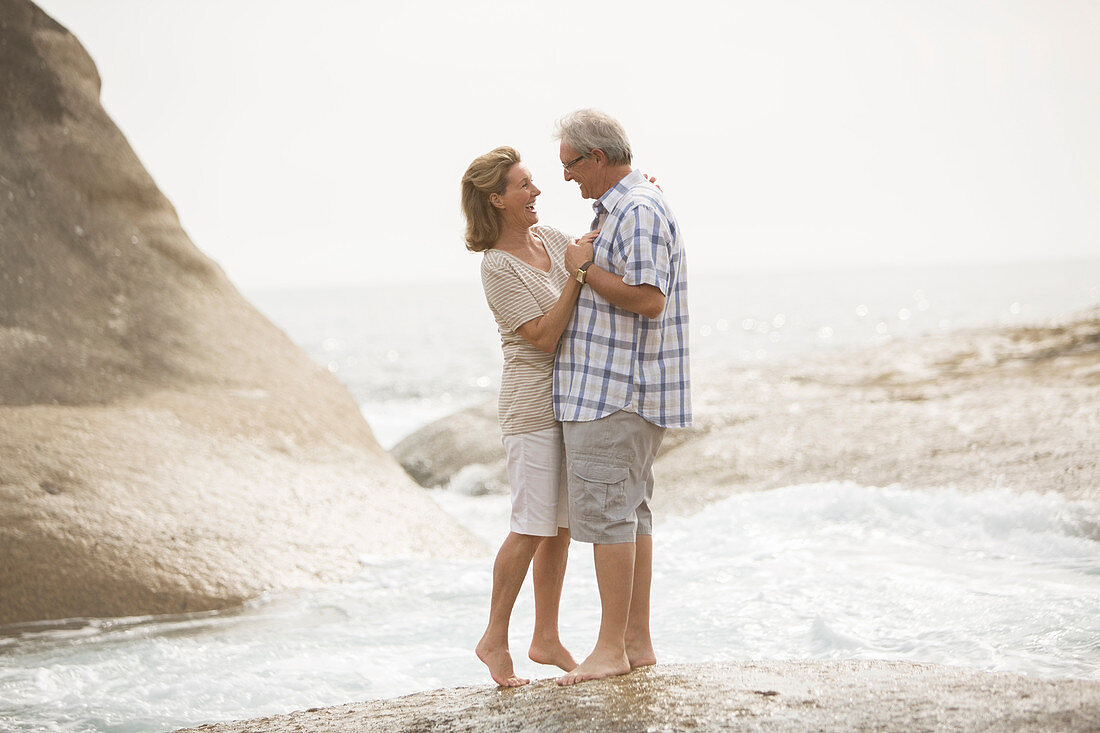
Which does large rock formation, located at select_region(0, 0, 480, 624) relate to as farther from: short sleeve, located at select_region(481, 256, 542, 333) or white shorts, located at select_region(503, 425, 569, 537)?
short sleeve, located at select_region(481, 256, 542, 333)

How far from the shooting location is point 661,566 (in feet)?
20.4

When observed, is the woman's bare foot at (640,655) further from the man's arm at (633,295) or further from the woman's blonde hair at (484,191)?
the woman's blonde hair at (484,191)

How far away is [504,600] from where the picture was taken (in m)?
3.60

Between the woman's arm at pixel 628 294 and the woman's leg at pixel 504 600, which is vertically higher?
the woman's arm at pixel 628 294

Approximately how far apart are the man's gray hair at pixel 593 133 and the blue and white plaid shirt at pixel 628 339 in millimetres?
108

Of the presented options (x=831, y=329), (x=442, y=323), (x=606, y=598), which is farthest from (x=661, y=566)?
(x=442, y=323)

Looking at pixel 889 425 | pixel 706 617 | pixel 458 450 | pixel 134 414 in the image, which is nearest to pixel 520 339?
pixel 706 617

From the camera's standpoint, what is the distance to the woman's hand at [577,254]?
3.34m

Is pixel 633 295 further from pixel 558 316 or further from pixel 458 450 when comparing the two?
pixel 458 450

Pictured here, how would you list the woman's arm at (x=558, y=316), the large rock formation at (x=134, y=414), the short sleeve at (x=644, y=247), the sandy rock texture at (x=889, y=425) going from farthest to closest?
the sandy rock texture at (x=889, y=425) → the large rock formation at (x=134, y=414) → the woman's arm at (x=558, y=316) → the short sleeve at (x=644, y=247)

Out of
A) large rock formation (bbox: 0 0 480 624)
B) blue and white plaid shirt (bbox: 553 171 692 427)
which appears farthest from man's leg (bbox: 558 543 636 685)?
large rock formation (bbox: 0 0 480 624)

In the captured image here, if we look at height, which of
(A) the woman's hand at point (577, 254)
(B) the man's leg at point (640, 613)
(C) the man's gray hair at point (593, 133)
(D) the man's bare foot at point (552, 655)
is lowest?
(D) the man's bare foot at point (552, 655)

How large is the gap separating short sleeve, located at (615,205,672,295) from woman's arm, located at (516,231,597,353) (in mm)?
124

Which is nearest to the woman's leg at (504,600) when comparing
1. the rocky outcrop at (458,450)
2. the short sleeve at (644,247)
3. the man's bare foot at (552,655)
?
the man's bare foot at (552,655)
